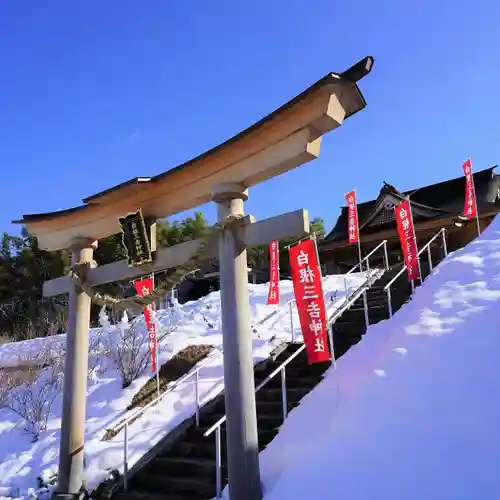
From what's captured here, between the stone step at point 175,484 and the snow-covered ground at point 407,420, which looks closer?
the snow-covered ground at point 407,420

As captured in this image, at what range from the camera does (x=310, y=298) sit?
6.43 m

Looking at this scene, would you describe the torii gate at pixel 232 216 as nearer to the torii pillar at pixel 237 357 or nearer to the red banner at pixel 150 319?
the torii pillar at pixel 237 357

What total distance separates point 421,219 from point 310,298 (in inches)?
446

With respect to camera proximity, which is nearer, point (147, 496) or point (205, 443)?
point (147, 496)

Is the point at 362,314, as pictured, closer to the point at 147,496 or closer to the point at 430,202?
the point at 147,496

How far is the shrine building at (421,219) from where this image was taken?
51.4ft

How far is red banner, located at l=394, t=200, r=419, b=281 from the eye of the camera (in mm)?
9414

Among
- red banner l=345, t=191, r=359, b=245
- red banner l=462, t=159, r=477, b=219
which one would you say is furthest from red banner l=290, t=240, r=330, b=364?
red banner l=345, t=191, r=359, b=245

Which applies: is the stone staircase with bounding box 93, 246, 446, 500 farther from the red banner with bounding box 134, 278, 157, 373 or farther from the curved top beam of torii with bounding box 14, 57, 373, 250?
the curved top beam of torii with bounding box 14, 57, 373, 250

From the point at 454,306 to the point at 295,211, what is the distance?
399 cm

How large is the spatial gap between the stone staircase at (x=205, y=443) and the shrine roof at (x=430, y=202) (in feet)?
29.3

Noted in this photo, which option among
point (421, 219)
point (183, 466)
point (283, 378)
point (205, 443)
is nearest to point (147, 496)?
point (183, 466)

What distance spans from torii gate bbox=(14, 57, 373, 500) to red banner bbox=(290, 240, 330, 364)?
129 cm

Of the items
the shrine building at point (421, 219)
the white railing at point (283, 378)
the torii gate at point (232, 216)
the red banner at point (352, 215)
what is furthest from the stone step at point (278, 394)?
the shrine building at point (421, 219)
